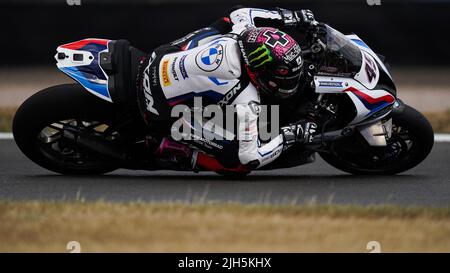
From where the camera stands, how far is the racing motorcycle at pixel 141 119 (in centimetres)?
766

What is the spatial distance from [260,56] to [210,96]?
0.50m

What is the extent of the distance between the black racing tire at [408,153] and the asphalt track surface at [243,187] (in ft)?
0.23

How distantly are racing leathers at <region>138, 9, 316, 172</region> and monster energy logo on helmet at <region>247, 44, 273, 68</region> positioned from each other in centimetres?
13

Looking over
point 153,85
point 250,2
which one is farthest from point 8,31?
point 153,85

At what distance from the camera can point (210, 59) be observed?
7.44 metres

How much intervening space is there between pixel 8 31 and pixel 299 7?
3419mm

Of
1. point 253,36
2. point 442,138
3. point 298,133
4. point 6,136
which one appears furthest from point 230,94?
point 6,136

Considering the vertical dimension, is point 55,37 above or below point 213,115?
below

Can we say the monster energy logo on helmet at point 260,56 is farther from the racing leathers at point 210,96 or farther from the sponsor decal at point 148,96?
the sponsor decal at point 148,96

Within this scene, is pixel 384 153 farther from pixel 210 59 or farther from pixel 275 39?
pixel 210 59

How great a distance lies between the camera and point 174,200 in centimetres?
731
